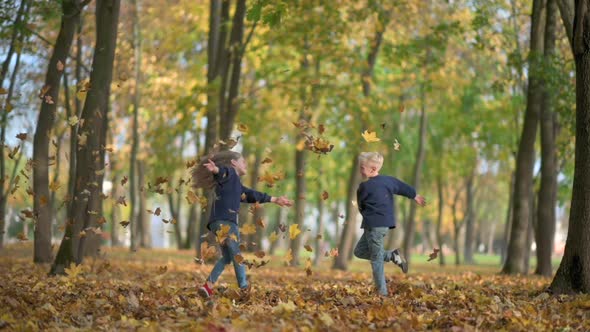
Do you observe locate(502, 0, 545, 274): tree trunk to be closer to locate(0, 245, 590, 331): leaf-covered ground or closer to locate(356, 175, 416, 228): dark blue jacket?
locate(0, 245, 590, 331): leaf-covered ground

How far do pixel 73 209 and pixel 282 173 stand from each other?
4.31 metres

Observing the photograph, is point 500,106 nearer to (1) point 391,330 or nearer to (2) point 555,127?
(2) point 555,127

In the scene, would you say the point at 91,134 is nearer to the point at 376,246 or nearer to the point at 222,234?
the point at 222,234

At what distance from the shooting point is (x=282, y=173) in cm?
999

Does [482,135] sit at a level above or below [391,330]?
above

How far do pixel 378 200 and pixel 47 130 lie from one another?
28.0 ft

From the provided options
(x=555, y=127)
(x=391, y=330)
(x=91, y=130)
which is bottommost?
(x=391, y=330)

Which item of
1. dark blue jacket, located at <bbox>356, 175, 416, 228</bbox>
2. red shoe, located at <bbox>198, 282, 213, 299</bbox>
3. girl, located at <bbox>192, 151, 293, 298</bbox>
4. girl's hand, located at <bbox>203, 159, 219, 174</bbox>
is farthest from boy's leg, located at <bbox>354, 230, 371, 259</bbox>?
girl's hand, located at <bbox>203, 159, 219, 174</bbox>

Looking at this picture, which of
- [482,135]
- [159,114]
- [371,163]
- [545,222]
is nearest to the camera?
[371,163]

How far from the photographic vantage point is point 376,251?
9.74 metres

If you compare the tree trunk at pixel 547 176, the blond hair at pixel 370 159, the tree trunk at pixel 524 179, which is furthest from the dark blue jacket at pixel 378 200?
the tree trunk at pixel 524 179

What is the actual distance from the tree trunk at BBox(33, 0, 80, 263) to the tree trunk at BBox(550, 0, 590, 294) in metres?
8.24

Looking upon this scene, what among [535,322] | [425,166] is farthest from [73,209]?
[425,166]

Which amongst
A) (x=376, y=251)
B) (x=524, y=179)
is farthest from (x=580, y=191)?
(x=524, y=179)
